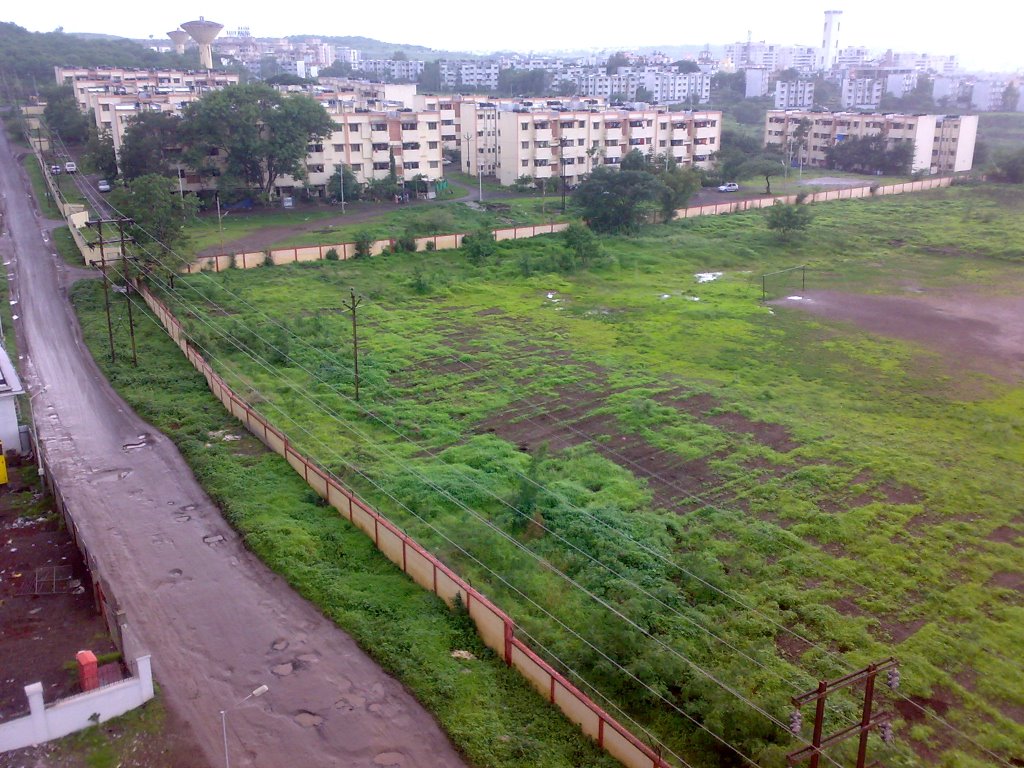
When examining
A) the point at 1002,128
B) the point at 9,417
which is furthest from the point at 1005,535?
the point at 1002,128

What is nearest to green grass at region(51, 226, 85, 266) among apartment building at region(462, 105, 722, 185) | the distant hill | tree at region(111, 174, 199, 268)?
tree at region(111, 174, 199, 268)

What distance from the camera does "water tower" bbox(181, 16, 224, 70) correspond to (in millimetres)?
106812

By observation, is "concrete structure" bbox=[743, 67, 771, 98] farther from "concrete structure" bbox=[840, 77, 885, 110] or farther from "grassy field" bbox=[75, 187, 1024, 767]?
"grassy field" bbox=[75, 187, 1024, 767]

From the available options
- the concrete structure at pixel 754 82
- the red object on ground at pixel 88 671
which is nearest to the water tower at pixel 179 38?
the concrete structure at pixel 754 82

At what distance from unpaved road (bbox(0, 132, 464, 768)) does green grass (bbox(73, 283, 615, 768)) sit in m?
0.28

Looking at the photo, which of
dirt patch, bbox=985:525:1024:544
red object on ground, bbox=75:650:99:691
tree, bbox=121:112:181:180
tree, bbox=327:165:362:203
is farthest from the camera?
tree, bbox=327:165:362:203

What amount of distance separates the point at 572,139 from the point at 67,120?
36.5m

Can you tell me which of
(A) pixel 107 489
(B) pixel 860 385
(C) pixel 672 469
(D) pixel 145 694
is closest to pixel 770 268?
(B) pixel 860 385

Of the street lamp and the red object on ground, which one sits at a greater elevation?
the red object on ground

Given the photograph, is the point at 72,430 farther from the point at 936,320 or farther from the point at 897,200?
the point at 897,200

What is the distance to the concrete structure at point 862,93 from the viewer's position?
113875 millimetres

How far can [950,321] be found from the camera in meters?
31.6

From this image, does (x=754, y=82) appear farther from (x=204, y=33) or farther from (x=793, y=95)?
(x=204, y=33)

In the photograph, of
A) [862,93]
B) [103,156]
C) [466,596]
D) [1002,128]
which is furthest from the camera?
[862,93]
